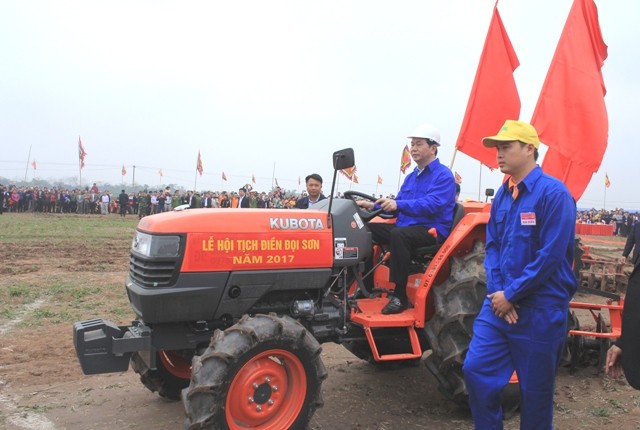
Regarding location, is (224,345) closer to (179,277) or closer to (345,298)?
(179,277)

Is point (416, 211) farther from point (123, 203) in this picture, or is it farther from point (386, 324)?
point (123, 203)

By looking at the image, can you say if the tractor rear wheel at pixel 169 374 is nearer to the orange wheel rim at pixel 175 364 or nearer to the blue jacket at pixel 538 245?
the orange wheel rim at pixel 175 364

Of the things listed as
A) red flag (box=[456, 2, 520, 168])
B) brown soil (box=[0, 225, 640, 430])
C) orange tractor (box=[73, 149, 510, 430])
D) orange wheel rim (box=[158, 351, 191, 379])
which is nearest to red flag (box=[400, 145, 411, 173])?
red flag (box=[456, 2, 520, 168])

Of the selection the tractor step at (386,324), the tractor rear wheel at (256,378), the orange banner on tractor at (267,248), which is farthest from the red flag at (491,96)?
the tractor rear wheel at (256,378)

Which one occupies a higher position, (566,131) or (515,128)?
(566,131)

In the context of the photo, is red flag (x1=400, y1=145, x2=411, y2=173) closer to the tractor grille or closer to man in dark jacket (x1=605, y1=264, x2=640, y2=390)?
the tractor grille

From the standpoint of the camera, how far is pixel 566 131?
721cm

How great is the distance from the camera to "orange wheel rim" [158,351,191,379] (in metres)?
4.49

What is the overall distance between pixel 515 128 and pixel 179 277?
230 centimetres

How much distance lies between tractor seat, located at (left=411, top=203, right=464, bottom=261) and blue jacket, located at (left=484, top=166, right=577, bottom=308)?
53.1 inches

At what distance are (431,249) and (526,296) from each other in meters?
1.64

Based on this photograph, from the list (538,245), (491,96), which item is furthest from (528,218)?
(491,96)

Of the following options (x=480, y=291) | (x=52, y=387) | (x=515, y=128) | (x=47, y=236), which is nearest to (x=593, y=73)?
(x=480, y=291)

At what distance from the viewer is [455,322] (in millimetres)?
4121
